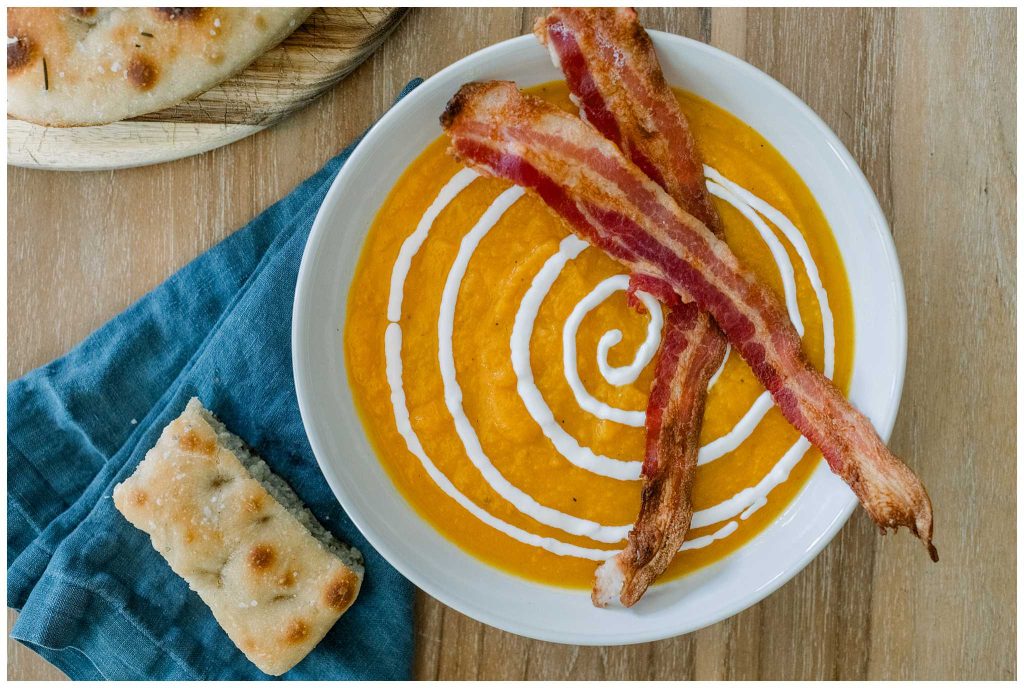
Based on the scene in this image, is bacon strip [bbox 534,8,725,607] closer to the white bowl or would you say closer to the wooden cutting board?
the white bowl

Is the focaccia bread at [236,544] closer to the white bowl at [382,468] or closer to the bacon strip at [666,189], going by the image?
the white bowl at [382,468]

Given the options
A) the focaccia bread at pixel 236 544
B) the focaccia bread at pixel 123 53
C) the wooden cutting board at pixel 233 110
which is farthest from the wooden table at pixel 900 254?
the focaccia bread at pixel 236 544

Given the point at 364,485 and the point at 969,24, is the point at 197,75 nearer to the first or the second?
the point at 364,485

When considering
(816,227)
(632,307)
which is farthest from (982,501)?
(632,307)

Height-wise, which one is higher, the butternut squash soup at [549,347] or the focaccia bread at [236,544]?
the butternut squash soup at [549,347]

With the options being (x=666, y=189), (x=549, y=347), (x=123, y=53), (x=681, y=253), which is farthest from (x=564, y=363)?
(x=123, y=53)

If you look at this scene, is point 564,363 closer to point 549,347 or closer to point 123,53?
point 549,347
